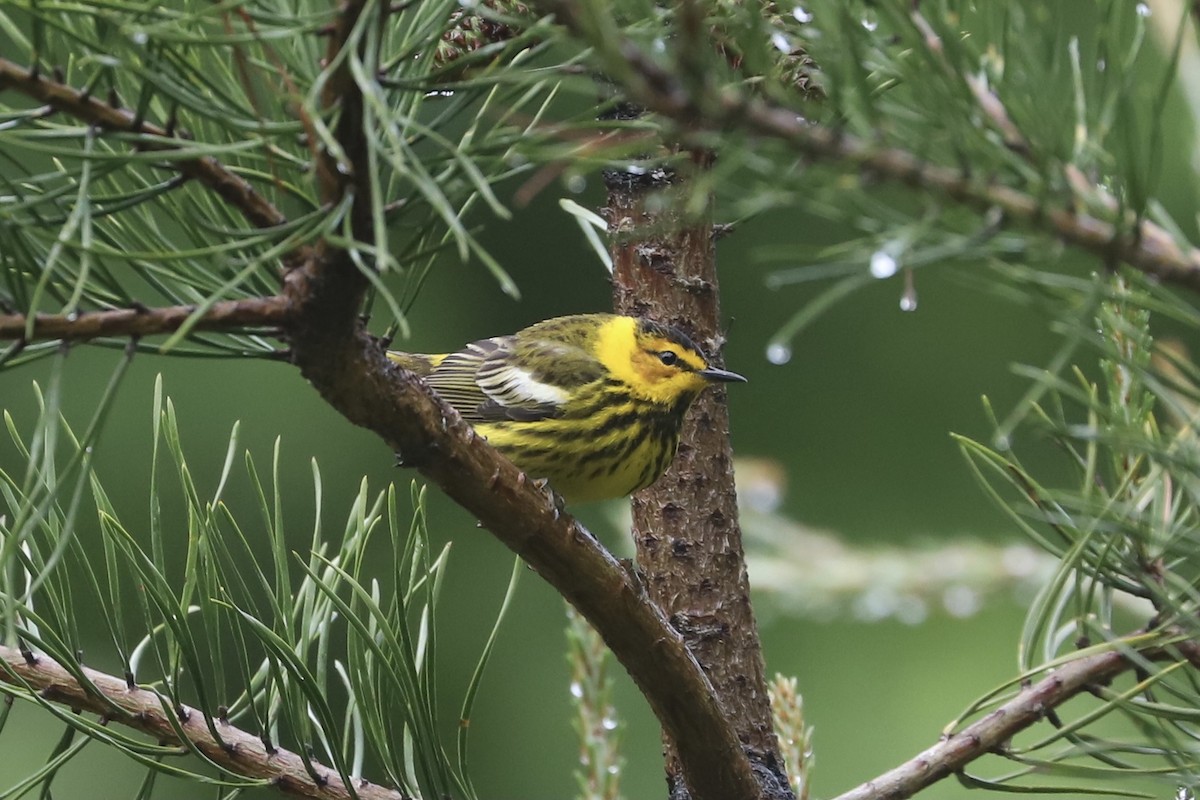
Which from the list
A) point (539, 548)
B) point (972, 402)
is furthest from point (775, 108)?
point (972, 402)

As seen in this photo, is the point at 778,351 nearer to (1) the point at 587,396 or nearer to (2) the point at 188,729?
(2) the point at 188,729

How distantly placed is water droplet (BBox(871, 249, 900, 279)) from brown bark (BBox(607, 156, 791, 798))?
684mm

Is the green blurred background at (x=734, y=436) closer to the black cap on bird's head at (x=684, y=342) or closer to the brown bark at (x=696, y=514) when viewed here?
the black cap on bird's head at (x=684, y=342)

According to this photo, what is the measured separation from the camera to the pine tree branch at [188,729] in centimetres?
99

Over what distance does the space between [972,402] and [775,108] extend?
3035 millimetres

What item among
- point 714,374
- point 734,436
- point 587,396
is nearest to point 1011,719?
point 714,374

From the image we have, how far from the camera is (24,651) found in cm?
100

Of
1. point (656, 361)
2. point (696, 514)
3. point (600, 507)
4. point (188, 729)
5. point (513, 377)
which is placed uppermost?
point (600, 507)

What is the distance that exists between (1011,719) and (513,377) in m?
1.20

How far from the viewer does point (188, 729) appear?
3.35 feet

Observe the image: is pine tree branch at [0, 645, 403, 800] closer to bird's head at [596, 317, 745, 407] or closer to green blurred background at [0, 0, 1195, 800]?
bird's head at [596, 317, 745, 407]

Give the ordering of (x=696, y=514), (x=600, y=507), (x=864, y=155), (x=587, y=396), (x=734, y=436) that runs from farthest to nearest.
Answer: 1. (x=734, y=436)
2. (x=600, y=507)
3. (x=587, y=396)
4. (x=696, y=514)
5. (x=864, y=155)

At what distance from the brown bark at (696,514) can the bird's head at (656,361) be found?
0.11 ft

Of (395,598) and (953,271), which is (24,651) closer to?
(395,598)
